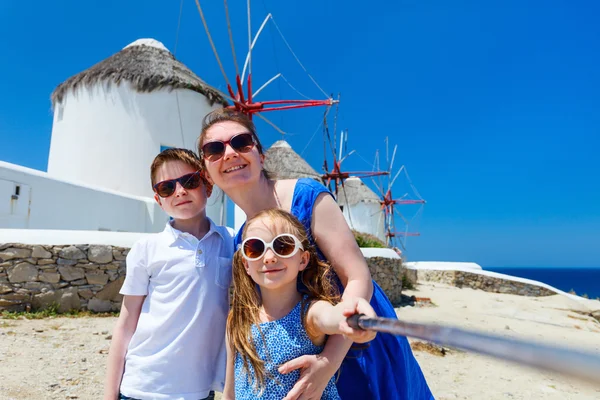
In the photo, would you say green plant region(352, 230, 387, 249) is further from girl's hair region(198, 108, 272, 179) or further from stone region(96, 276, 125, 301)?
girl's hair region(198, 108, 272, 179)

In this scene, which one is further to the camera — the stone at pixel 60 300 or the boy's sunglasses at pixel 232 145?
the stone at pixel 60 300

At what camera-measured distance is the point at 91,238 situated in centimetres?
557

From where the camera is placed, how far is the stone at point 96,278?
539cm

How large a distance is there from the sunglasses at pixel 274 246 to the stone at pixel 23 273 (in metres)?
5.03

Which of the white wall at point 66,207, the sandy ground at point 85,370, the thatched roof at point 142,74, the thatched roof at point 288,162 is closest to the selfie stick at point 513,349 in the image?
the sandy ground at point 85,370

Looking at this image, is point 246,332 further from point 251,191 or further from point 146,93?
point 146,93

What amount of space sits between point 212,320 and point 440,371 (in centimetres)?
380

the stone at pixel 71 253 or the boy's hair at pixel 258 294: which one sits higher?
the stone at pixel 71 253

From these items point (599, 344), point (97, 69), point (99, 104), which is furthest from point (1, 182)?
point (599, 344)

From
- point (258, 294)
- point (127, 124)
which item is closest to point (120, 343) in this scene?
point (258, 294)

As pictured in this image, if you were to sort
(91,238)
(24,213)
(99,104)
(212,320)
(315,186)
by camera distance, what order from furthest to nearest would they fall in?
1. (99,104)
2. (24,213)
3. (91,238)
4. (212,320)
5. (315,186)

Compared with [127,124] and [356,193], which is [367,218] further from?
[127,124]

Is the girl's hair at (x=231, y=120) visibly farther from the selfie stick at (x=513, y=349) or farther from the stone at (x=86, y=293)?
the stone at (x=86, y=293)

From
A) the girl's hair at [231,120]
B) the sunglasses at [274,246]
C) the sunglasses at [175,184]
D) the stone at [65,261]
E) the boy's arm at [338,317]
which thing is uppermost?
the girl's hair at [231,120]
